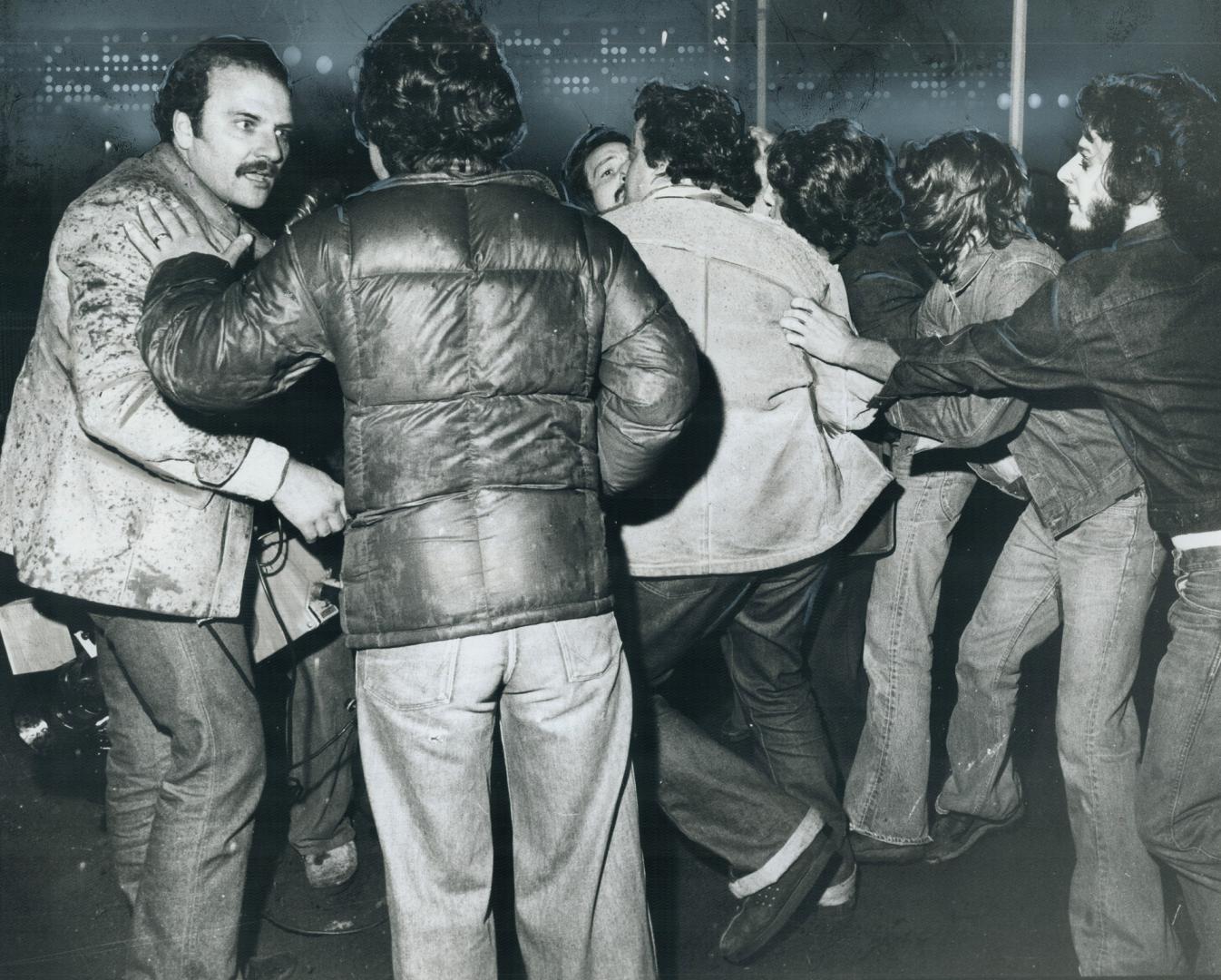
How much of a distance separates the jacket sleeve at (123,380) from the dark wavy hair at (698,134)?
45.0 inches

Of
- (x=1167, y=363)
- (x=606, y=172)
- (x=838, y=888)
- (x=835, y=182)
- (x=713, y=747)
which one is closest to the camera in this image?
(x=1167, y=363)

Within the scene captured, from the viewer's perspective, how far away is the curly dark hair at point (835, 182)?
3.03m

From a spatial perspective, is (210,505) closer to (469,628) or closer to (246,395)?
(246,395)

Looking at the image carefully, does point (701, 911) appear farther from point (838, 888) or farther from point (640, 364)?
point (640, 364)

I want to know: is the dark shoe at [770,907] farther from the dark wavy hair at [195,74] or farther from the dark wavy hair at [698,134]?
the dark wavy hair at [195,74]

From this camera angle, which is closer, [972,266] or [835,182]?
[972,266]

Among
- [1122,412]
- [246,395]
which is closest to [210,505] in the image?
[246,395]

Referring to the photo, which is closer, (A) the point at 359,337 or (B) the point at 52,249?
(A) the point at 359,337

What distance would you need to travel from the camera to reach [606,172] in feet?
12.6

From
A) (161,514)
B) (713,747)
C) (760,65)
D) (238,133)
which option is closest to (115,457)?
(161,514)

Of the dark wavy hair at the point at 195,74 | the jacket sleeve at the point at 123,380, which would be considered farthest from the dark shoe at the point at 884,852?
the dark wavy hair at the point at 195,74

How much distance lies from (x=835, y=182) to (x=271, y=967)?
2.41 metres

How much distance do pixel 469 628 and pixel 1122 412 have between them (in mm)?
1390

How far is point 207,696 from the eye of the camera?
228 centimetres
